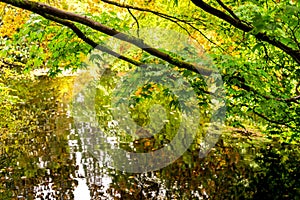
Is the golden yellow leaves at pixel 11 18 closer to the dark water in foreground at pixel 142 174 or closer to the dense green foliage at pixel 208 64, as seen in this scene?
the dense green foliage at pixel 208 64

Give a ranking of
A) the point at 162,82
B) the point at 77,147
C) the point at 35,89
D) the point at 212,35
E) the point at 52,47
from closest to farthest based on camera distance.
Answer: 1. the point at 162,82
2. the point at 52,47
3. the point at 212,35
4. the point at 77,147
5. the point at 35,89

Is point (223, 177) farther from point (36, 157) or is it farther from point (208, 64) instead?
point (208, 64)

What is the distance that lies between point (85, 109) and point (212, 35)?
11.7m

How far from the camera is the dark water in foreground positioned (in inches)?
353

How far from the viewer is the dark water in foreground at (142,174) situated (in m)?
8.96

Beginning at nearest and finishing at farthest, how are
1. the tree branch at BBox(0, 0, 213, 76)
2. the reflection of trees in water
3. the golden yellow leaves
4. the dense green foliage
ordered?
the tree branch at BBox(0, 0, 213, 76), the dense green foliage, the reflection of trees in water, the golden yellow leaves

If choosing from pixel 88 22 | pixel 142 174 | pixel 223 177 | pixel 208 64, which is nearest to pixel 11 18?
pixel 142 174

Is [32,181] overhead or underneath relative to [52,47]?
underneath

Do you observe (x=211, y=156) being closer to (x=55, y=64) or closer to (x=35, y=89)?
(x=55, y=64)

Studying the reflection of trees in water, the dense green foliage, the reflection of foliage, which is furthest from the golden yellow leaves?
the reflection of foliage

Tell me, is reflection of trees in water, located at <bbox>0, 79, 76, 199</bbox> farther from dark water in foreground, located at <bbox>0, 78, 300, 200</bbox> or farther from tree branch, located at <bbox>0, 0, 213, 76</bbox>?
tree branch, located at <bbox>0, 0, 213, 76</bbox>

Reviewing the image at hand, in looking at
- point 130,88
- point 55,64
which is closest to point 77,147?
point 55,64

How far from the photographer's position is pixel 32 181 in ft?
30.9

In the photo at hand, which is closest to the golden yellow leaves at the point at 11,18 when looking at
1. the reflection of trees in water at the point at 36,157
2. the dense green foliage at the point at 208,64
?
the dense green foliage at the point at 208,64
